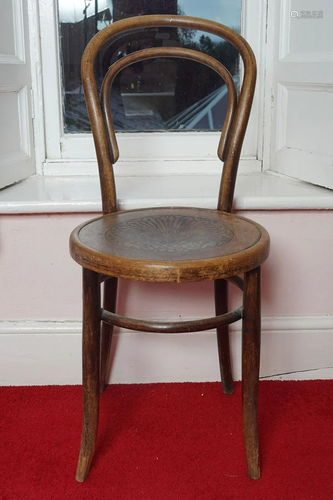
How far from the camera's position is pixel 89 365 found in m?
1.35

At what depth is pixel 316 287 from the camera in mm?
1790

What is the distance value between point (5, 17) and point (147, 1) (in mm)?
475

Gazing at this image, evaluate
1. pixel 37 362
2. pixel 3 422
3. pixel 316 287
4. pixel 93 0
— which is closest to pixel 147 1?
pixel 93 0

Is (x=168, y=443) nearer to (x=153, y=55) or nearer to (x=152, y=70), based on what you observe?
(x=153, y=55)

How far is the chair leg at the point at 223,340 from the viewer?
1644 millimetres

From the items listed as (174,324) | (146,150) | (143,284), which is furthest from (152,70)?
(174,324)

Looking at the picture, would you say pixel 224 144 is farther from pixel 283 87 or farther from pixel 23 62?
pixel 23 62

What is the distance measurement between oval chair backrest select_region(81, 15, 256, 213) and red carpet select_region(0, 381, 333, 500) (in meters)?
0.58

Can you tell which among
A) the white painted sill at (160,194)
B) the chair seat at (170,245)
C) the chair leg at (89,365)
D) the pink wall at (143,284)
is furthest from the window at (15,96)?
the chair leg at (89,365)

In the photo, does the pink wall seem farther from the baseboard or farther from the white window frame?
the white window frame

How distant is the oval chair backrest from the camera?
1.47 meters

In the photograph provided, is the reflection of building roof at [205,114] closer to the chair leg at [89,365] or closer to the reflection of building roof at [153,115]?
the reflection of building roof at [153,115]

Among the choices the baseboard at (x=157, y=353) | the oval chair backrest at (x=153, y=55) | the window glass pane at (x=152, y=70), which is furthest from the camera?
the window glass pane at (x=152, y=70)

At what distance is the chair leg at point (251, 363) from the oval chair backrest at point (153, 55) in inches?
13.3
